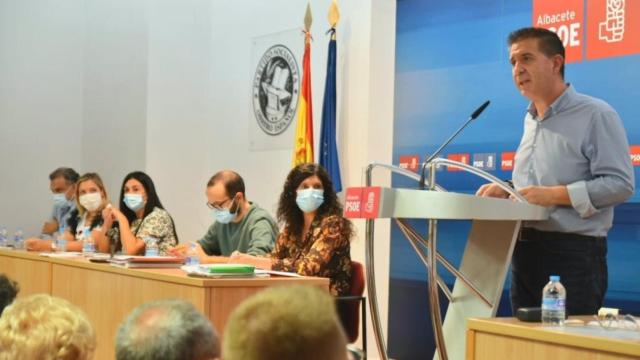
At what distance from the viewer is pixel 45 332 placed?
176 centimetres

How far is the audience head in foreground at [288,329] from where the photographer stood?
3.20 ft

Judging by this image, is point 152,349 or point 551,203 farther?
point 551,203

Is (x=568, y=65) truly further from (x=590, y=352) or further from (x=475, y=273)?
(x=590, y=352)

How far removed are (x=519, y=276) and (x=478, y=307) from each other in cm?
18

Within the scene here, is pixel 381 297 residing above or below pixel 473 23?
below

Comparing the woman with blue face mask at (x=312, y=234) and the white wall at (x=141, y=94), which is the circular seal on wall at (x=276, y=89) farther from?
the woman with blue face mask at (x=312, y=234)

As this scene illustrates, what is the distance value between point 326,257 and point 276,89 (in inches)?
117

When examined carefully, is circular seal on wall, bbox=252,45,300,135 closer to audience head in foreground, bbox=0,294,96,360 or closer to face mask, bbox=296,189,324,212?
face mask, bbox=296,189,324,212

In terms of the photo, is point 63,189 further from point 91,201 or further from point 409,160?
point 409,160

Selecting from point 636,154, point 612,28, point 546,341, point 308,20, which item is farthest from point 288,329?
point 308,20

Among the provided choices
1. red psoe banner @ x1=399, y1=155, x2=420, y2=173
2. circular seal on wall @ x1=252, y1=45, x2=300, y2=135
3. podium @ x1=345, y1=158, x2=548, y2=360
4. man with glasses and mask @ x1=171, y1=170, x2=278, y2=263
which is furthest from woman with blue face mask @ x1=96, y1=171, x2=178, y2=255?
podium @ x1=345, y1=158, x2=548, y2=360

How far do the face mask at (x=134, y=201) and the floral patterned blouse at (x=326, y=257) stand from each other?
1515 mm

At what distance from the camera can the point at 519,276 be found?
2.97 meters

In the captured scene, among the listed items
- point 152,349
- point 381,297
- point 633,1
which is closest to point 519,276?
point 152,349
